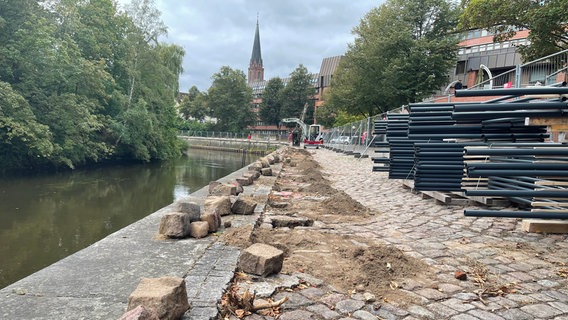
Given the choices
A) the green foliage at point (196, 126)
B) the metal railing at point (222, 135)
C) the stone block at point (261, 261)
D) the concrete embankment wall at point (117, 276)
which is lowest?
the concrete embankment wall at point (117, 276)

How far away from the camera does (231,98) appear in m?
76.2

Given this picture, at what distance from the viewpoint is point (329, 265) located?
369 cm

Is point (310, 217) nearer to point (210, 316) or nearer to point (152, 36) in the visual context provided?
point (210, 316)

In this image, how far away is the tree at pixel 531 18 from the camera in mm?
13820

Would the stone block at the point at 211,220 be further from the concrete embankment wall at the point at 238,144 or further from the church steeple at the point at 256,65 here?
the church steeple at the point at 256,65

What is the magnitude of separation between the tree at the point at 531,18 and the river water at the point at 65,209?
14.7 metres

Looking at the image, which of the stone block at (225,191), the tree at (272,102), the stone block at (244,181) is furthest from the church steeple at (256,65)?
the stone block at (225,191)

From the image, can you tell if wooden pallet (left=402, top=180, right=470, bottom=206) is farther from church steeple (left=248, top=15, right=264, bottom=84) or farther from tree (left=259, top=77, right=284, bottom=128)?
church steeple (left=248, top=15, right=264, bottom=84)

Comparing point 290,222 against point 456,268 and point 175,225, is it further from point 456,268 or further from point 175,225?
point 456,268

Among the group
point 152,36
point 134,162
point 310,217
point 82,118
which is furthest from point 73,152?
point 310,217

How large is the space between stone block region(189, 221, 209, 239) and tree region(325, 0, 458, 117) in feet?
87.3

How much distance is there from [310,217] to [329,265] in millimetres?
2231

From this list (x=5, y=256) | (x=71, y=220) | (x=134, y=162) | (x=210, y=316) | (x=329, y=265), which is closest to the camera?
(x=210, y=316)

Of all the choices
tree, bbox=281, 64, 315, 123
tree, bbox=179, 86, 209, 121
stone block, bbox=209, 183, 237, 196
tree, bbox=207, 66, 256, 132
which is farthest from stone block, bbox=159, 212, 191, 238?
tree, bbox=179, 86, 209, 121
